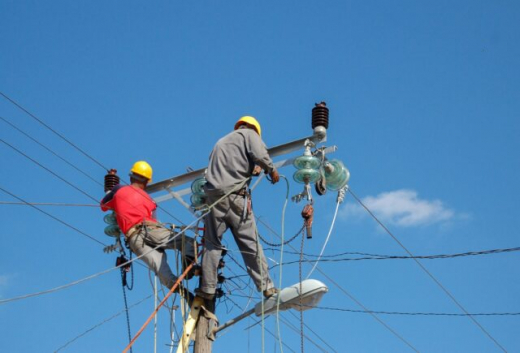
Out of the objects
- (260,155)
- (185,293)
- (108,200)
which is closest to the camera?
(260,155)

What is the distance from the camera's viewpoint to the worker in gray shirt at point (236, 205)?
34.1 feet

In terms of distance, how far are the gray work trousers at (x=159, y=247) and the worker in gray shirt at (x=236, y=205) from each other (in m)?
0.56

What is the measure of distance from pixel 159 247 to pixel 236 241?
1.07 metres

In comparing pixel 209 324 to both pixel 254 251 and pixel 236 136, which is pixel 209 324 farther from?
pixel 236 136

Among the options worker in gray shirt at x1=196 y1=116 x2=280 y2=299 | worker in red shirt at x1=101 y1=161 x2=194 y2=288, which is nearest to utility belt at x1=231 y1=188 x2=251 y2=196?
worker in gray shirt at x1=196 y1=116 x2=280 y2=299

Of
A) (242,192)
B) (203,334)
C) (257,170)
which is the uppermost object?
(257,170)

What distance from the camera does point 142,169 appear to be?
11.9 metres

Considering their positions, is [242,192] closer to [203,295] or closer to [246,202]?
[246,202]

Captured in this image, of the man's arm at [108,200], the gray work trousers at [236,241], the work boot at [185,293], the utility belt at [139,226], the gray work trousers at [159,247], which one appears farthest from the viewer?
the man's arm at [108,200]

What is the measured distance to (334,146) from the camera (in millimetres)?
10789

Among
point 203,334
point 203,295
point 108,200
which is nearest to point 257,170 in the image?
point 203,295

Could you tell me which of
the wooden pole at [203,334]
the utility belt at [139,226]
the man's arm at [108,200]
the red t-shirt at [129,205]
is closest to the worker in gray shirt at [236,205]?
the wooden pole at [203,334]

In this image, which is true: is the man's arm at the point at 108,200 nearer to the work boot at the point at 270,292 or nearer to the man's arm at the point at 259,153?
the man's arm at the point at 259,153

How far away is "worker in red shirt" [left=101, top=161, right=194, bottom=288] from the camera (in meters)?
11.0
